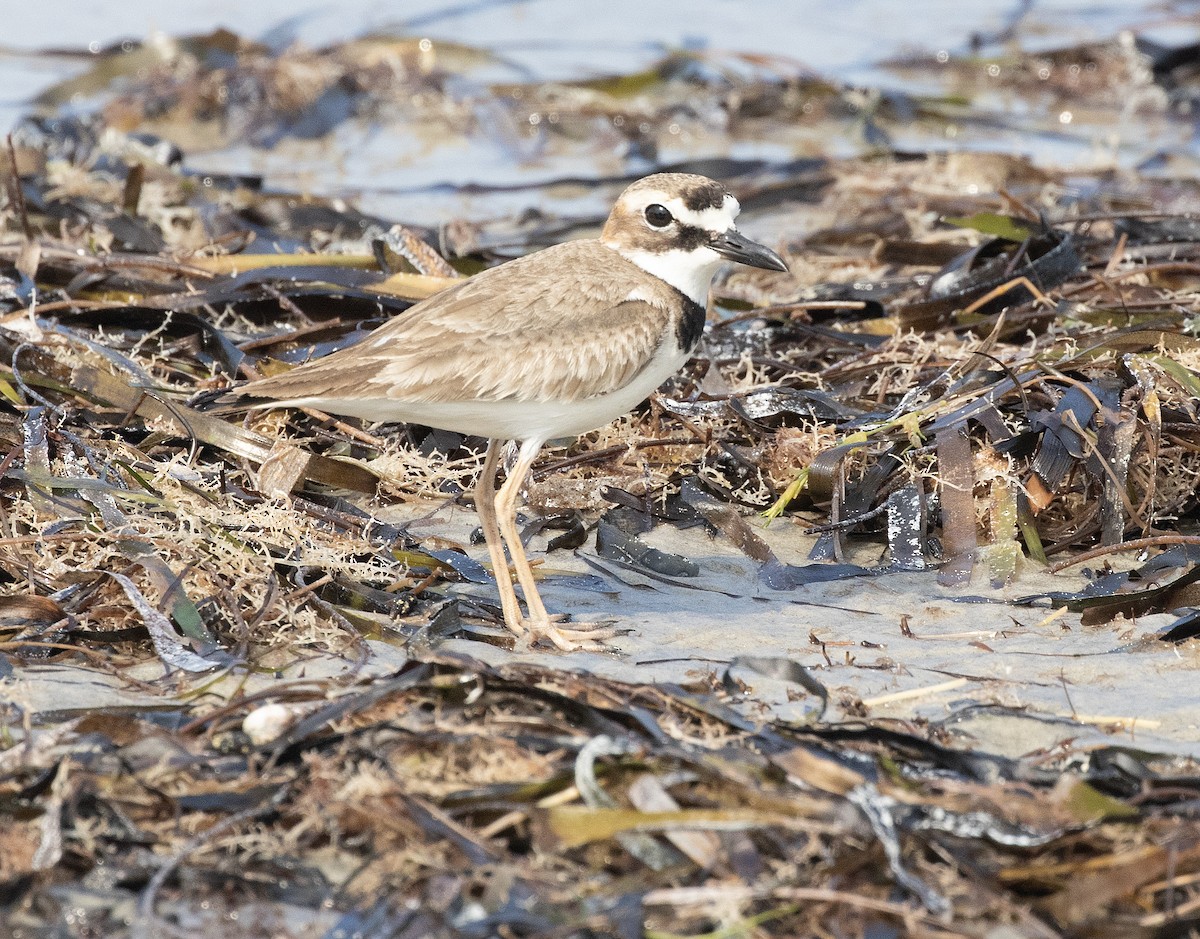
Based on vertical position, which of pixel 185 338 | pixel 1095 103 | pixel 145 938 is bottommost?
pixel 145 938

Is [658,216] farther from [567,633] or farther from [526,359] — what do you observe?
[567,633]

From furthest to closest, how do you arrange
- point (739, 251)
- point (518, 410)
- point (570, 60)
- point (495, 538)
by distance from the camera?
point (570, 60) → point (739, 251) → point (495, 538) → point (518, 410)

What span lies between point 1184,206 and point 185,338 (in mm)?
5558

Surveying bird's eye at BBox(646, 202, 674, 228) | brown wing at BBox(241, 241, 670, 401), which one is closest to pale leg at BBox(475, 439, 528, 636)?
brown wing at BBox(241, 241, 670, 401)

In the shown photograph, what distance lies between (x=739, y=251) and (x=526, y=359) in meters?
0.84

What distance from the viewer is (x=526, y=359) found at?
163 inches

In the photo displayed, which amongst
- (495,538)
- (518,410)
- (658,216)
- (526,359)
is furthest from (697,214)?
(495,538)

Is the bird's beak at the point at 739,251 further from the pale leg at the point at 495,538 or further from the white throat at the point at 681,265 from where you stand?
the pale leg at the point at 495,538

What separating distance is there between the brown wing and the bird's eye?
0.35 meters

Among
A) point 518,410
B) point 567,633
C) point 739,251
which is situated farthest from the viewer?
point 739,251

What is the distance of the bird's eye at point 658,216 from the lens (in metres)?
4.55

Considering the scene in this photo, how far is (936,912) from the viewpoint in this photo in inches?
102

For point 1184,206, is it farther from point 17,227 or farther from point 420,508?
point 17,227

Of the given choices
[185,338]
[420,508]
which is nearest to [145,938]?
[420,508]
